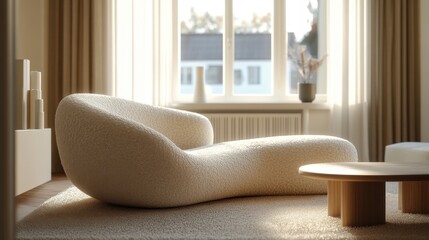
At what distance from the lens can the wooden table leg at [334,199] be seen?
2.39 metres

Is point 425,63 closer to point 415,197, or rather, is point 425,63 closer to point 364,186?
point 415,197

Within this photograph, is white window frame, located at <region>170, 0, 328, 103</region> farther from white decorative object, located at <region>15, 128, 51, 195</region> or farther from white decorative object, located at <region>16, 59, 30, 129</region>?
white decorative object, located at <region>16, 59, 30, 129</region>

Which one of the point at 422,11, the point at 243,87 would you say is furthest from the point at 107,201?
the point at 422,11

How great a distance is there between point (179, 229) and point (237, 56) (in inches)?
134

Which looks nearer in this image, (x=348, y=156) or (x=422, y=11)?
(x=348, y=156)

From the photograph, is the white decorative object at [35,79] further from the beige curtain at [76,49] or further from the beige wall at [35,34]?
the beige curtain at [76,49]

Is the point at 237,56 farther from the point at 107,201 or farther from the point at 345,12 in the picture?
the point at 107,201

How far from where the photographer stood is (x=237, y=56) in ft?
17.8

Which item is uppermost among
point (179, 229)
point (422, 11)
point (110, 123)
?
point (422, 11)

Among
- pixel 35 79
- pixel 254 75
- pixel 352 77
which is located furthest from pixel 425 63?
pixel 35 79

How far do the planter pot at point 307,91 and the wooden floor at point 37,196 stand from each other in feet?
6.62

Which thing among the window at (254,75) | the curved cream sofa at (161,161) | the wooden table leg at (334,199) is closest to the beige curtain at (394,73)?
the window at (254,75)

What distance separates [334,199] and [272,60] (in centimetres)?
308

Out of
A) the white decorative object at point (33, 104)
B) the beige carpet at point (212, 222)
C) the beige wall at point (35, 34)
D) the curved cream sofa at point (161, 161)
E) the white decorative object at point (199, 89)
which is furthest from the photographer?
the white decorative object at point (199, 89)
